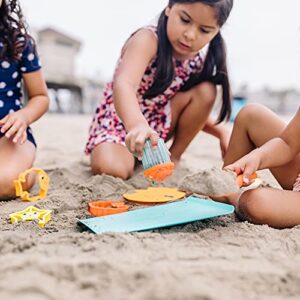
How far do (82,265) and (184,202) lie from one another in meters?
0.51

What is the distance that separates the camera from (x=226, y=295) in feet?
2.10

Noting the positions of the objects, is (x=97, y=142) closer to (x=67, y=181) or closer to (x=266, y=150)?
(x=67, y=181)

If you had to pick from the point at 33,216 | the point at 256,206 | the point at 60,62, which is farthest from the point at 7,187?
the point at 60,62

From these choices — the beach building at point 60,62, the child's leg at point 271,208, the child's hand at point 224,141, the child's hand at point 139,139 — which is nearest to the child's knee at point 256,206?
the child's leg at point 271,208

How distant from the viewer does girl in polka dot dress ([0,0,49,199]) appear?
1.43 metres

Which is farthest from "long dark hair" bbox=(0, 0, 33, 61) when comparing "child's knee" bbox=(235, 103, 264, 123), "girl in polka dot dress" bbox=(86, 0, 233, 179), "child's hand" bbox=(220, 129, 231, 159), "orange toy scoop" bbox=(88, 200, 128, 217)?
"child's hand" bbox=(220, 129, 231, 159)

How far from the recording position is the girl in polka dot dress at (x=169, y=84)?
1438 mm

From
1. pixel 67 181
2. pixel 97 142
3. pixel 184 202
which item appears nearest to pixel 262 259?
pixel 184 202

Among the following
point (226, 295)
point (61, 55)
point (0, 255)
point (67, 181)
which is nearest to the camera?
point (226, 295)

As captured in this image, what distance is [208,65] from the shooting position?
5.96 ft

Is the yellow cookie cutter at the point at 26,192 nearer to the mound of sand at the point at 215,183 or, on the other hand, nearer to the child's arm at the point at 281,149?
the mound of sand at the point at 215,183

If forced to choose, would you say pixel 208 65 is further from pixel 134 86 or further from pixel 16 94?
pixel 16 94

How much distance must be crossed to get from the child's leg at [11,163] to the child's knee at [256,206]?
735mm

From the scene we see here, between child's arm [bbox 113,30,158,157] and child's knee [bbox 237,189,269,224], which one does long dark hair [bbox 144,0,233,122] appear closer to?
child's arm [bbox 113,30,158,157]
